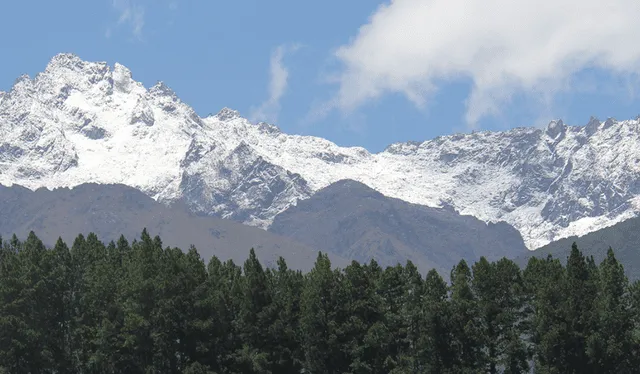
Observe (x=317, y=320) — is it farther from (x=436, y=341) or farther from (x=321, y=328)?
(x=436, y=341)

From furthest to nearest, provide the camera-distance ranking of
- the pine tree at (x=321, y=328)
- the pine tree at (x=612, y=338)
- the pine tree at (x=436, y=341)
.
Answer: the pine tree at (x=321, y=328)
the pine tree at (x=436, y=341)
the pine tree at (x=612, y=338)

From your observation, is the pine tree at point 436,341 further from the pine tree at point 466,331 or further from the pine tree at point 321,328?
the pine tree at point 321,328

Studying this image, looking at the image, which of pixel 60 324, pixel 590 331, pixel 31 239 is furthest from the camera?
pixel 31 239

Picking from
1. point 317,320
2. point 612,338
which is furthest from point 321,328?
point 612,338

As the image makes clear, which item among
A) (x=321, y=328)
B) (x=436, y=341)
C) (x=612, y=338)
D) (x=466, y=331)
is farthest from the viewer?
(x=321, y=328)

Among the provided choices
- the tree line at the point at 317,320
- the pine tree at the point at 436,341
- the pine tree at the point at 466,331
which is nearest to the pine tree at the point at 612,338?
the tree line at the point at 317,320

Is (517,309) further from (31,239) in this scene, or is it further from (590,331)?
(31,239)

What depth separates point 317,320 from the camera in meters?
133

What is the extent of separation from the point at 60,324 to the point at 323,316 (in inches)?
1223

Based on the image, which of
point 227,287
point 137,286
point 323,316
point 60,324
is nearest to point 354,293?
point 323,316

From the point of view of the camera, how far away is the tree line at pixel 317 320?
13038cm

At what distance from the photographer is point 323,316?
438ft

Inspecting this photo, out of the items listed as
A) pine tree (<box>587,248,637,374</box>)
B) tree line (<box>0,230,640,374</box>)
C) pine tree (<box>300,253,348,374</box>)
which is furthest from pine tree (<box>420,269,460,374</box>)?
pine tree (<box>587,248,637,374</box>)

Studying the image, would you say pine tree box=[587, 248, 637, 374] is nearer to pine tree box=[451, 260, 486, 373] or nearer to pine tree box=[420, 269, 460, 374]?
pine tree box=[451, 260, 486, 373]
